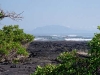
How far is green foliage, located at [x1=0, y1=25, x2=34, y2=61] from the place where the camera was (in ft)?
86.1

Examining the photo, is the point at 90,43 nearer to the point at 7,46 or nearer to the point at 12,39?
the point at 7,46

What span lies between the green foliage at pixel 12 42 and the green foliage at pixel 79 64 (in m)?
18.0

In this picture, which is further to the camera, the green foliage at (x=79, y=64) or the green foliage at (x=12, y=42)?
the green foliage at (x=12, y=42)

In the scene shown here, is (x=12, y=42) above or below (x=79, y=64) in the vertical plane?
above

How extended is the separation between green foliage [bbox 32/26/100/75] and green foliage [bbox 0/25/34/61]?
59.1 feet

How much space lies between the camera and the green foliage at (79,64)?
24.1 ft

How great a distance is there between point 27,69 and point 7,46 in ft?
13.5

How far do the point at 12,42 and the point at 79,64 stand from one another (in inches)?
790

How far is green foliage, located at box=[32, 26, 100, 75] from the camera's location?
289 inches

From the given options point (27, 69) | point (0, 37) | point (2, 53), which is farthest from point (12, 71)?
point (0, 37)

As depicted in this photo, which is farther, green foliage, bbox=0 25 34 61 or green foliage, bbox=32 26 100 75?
green foliage, bbox=0 25 34 61

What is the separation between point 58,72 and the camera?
303 inches

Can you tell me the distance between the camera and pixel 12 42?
27.4 metres

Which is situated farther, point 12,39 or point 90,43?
point 12,39
